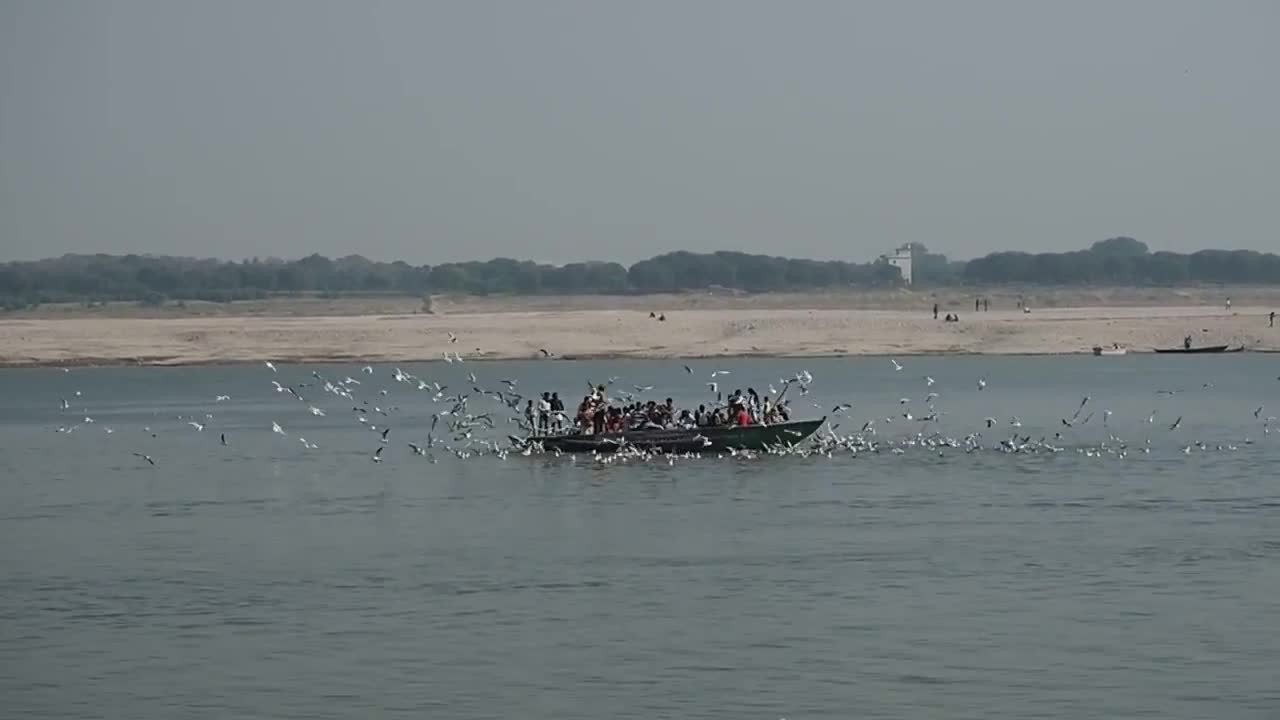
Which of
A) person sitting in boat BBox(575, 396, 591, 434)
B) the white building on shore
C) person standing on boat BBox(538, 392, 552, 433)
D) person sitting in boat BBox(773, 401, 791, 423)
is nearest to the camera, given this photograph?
person sitting in boat BBox(575, 396, 591, 434)

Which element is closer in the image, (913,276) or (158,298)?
(158,298)

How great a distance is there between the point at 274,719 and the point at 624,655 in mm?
4150

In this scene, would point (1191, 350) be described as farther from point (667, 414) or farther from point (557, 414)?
point (557, 414)

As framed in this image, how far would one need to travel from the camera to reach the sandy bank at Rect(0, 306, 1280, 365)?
99.2m

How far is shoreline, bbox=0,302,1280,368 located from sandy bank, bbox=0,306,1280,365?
8cm

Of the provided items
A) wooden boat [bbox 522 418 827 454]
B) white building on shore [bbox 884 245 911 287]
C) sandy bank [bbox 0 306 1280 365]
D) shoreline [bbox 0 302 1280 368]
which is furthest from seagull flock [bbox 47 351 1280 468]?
white building on shore [bbox 884 245 911 287]

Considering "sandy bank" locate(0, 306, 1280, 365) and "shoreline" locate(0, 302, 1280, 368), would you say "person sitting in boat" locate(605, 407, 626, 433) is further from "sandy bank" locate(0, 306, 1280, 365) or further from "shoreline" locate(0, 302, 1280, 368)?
"sandy bank" locate(0, 306, 1280, 365)

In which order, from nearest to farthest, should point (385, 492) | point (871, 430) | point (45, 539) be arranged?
point (45, 539) → point (385, 492) → point (871, 430)

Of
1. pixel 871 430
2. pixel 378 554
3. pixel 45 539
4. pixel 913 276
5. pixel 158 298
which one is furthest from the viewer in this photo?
pixel 913 276

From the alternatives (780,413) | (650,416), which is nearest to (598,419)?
(650,416)

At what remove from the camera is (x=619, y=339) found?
102m

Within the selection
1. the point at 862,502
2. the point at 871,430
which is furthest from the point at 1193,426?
the point at 862,502

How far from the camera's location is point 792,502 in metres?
37.3

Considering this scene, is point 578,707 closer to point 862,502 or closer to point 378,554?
point 378,554
